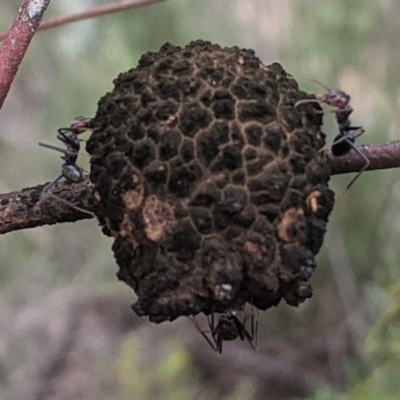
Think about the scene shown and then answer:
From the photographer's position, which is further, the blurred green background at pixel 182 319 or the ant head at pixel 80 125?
the blurred green background at pixel 182 319

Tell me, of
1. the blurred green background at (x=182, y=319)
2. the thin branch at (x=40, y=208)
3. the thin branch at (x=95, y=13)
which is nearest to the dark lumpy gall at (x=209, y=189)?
the thin branch at (x=40, y=208)

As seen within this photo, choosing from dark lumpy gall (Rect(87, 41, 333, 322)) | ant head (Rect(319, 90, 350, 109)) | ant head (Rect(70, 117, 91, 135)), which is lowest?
dark lumpy gall (Rect(87, 41, 333, 322))

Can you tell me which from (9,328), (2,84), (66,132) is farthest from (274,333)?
(2,84)

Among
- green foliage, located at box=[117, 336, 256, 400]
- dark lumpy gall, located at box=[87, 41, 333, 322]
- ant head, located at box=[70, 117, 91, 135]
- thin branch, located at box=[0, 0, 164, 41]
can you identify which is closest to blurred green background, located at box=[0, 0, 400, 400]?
green foliage, located at box=[117, 336, 256, 400]

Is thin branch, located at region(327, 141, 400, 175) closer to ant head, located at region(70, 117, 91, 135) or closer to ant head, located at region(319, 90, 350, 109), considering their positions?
ant head, located at region(319, 90, 350, 109)

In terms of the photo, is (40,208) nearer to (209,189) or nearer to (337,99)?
(209,189)

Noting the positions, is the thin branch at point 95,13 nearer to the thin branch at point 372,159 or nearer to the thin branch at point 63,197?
the thin branch at point 63,197
